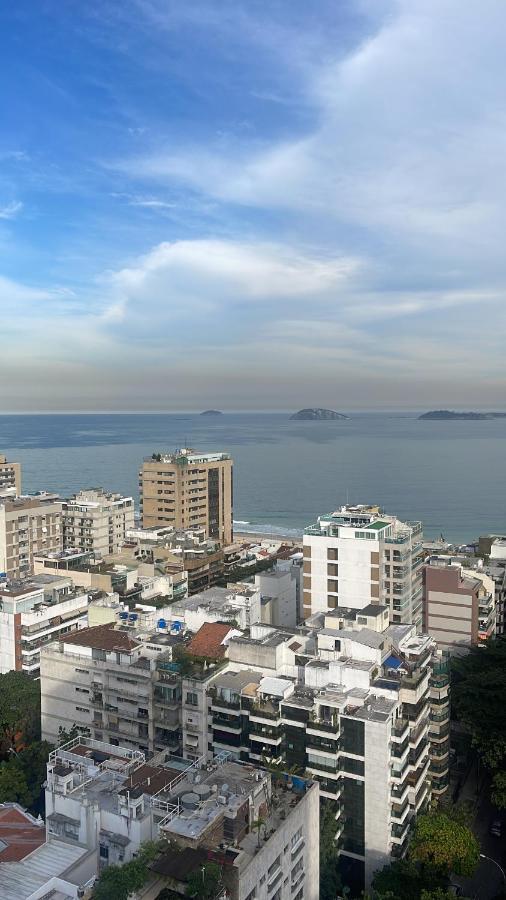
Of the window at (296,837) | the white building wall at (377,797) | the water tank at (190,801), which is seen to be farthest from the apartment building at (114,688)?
the water tank at (190,801)

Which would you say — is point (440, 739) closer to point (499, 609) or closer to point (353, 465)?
point (499, 609)

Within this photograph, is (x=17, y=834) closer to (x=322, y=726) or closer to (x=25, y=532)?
(x=322, y=726)

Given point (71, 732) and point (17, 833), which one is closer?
point (17, 833)

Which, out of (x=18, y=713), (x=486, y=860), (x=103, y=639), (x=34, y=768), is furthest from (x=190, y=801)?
(x=18, y=713)

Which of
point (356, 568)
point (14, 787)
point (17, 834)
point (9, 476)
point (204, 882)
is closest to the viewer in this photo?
point (204, 882)

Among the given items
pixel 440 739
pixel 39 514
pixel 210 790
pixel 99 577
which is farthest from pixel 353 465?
pixel 210 790

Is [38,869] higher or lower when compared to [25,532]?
lower

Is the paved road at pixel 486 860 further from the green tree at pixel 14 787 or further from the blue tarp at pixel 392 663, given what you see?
the green tree at pixel 14 787
